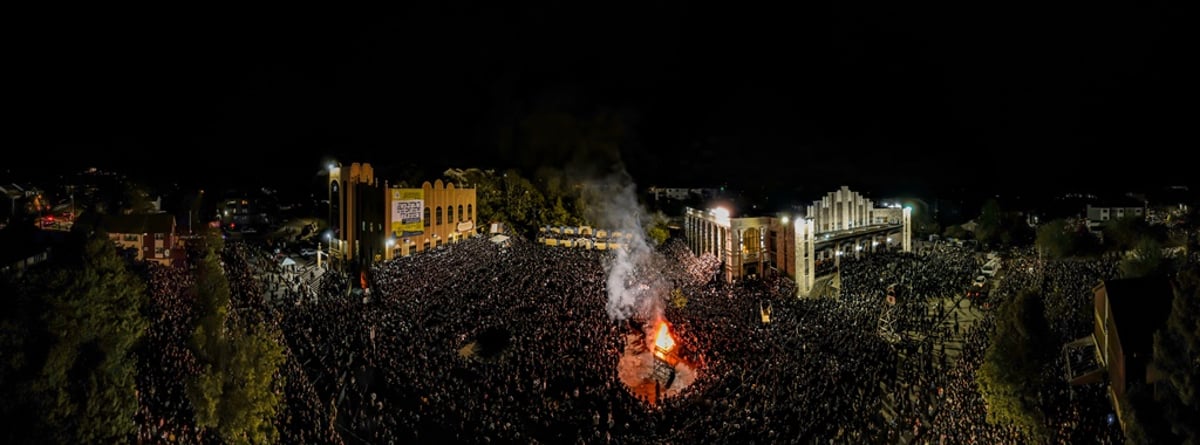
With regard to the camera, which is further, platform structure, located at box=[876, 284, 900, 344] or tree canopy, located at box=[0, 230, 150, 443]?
platform structure, located at box=[876, 284, 900, 344]

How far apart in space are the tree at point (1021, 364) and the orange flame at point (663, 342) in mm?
8683

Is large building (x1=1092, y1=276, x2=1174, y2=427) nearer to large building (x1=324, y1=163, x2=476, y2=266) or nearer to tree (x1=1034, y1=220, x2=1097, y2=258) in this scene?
tree (x1=1034, y1=220, x2=1097, y2=258)

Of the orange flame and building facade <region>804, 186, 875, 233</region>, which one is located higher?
building facade <region>804, 186, 875, 233</region>

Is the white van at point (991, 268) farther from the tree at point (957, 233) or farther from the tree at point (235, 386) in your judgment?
the tree at point (235, 386)

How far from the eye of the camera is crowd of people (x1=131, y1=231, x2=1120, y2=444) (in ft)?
Answer: 41.9

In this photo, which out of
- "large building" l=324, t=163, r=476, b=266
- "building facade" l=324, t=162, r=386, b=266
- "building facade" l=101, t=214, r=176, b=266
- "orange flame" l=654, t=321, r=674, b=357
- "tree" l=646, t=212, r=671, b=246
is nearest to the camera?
"orange flame" l=654, t=321, r=674, b=357

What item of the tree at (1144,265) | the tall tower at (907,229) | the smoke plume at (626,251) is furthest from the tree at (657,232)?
the tree at (1144,265)

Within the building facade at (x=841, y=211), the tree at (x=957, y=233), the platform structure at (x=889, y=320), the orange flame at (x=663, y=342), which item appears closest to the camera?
the orange flame at (x=663, y=342)

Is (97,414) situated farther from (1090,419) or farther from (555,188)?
(555,188)

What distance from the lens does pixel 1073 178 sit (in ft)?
263

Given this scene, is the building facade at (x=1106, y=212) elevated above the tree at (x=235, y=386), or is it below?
above

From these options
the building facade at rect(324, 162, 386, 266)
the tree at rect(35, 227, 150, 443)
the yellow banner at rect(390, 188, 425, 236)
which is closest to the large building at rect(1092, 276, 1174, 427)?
the tree at rect(35, 227, 150, 443)

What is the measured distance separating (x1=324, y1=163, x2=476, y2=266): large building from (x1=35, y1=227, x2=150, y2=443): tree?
62.6ft

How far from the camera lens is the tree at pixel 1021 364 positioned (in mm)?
11844
